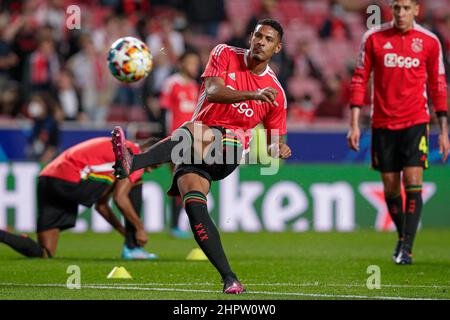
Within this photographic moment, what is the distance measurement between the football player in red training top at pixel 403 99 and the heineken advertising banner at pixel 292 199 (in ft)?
16.4

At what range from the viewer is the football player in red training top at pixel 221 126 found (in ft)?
25.8

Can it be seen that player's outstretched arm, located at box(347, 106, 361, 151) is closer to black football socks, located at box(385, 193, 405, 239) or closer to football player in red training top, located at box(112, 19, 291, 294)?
black football socks, located at box(385, 193, 405, 239)

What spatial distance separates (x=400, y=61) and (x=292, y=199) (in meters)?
5.46

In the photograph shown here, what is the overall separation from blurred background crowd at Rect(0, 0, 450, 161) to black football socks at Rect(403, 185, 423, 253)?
5855 mm

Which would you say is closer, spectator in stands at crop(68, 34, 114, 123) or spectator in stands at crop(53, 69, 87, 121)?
spectator in stands at crop(53, 69, 87, 121)

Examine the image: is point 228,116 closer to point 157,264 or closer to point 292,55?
point 157,264

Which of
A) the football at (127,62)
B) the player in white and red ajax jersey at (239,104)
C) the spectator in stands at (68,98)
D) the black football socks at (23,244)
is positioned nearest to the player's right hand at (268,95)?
the player in white and red ajax jersey at (239,104)

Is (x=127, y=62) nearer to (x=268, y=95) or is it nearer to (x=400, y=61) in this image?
(x=400, y=61)

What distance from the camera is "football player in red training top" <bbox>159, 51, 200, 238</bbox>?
48.1 feet

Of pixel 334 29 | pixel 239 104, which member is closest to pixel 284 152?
pixel 239 104

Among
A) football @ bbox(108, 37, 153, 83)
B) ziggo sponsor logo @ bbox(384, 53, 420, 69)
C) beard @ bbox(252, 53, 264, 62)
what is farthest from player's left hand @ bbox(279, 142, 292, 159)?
football @ bbox(108, 37, 153, 83)

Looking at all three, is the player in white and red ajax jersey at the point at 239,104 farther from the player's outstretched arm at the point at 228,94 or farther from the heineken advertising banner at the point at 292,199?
the heineken advertising banner at the point at 292,199

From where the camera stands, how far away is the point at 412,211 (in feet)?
34.9
